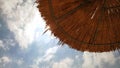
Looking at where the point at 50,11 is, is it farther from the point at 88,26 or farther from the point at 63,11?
the point at 88,26

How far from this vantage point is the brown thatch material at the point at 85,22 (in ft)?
9.74

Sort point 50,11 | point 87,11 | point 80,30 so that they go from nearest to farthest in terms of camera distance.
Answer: point 50,11
point 87,11
point 80,30

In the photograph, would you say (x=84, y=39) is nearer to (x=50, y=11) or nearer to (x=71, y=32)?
(x=71, y=32)

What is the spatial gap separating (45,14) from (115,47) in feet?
3.57

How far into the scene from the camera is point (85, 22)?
3193 millimetres

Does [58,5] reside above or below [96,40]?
above

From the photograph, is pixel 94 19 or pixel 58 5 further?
pixel 94 19

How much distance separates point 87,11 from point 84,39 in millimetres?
388

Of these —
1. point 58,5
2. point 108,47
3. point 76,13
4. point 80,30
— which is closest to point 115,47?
point 108,47

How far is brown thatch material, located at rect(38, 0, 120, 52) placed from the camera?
2968mm

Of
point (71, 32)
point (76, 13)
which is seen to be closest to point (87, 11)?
point (76, 13)

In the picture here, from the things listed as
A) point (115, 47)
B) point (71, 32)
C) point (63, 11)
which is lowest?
point (115, 47)

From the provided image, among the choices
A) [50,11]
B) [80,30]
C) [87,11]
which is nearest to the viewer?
[50,11]

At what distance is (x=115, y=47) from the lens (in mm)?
3451
